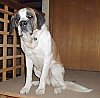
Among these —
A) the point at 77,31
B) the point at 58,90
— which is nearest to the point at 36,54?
the point at 58,90

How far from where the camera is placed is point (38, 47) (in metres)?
1.85

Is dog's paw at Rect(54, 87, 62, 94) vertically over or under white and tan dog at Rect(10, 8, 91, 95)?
under

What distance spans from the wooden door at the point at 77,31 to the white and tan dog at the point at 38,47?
1.70 meters

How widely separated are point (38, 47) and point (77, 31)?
1997 millimetres

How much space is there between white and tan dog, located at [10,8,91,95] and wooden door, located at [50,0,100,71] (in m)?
1.70

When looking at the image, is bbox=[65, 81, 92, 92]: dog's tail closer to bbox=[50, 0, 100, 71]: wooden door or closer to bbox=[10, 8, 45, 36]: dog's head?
bbox=[10, 8, 45, 36]: dog's head

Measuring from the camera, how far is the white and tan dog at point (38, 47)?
1.73 m

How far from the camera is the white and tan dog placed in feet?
5.69

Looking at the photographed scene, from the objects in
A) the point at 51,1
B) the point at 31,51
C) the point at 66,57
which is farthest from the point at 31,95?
the point at 51,1

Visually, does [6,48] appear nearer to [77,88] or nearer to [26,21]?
[26,21]

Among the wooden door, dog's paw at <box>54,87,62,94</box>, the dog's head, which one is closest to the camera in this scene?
the dog's head

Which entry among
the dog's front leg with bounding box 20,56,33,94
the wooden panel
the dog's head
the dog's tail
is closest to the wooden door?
the wooden panel

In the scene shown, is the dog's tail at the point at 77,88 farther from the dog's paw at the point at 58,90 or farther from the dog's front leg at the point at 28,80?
the dog's front leg at the point at 28,80

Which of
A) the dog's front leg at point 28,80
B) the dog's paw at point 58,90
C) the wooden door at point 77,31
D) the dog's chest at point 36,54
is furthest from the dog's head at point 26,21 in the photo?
the wooden door at point 77,31
